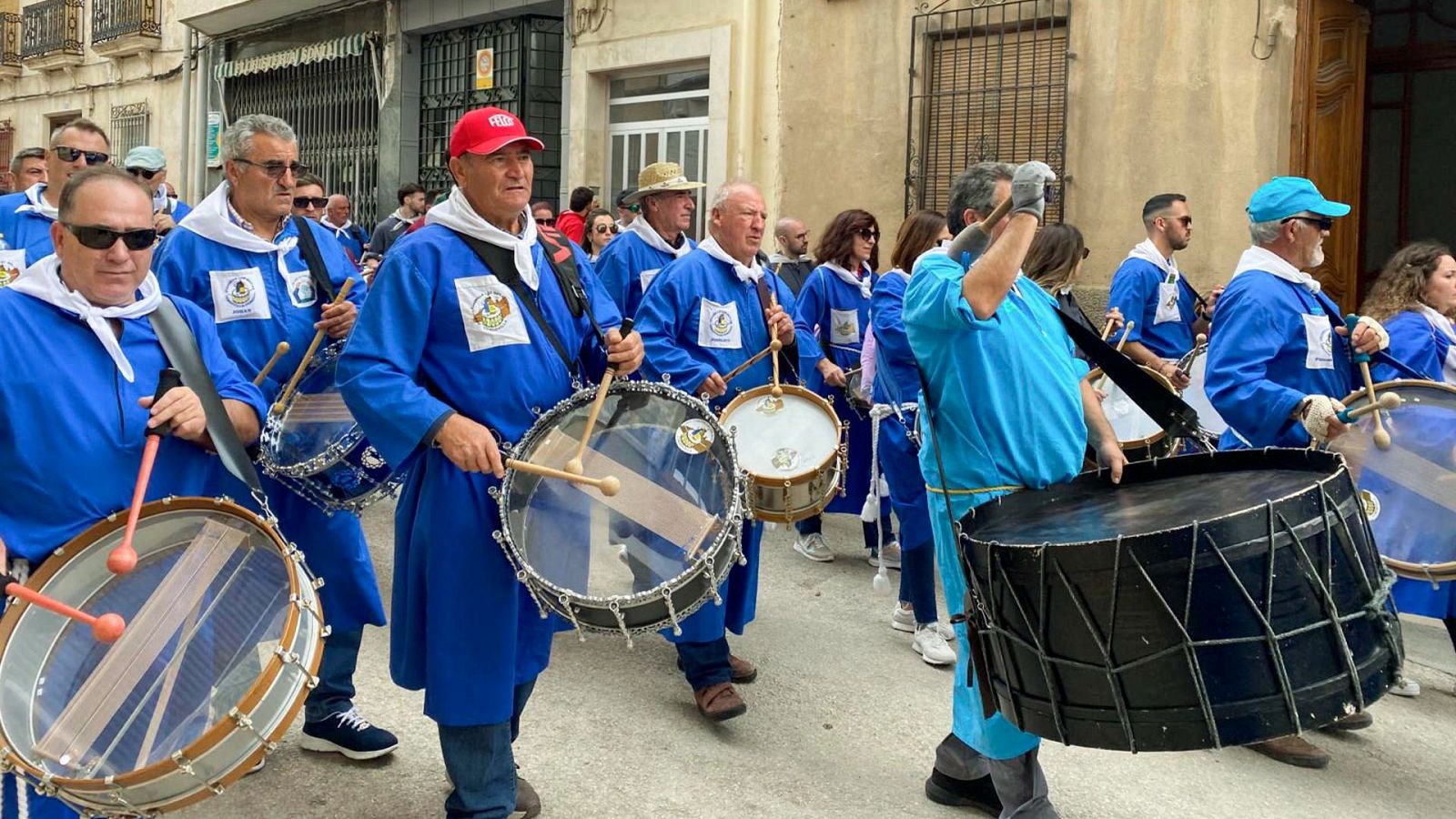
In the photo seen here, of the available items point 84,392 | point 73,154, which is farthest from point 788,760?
point 73,154

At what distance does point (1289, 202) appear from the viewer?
506 centimetres

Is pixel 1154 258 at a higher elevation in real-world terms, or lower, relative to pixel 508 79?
lower

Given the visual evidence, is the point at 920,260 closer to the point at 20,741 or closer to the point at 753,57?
the point at 20,741

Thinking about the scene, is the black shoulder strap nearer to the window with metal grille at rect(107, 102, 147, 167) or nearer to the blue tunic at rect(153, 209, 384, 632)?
the blue tunic at rect(153, 209, 384, 632)

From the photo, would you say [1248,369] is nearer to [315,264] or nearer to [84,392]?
[315,264]

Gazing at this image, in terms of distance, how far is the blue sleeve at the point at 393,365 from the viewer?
11.2 feet

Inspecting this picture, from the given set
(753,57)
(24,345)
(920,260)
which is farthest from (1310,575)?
(753,57)

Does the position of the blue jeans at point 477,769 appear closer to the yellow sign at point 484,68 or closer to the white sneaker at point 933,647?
the white sneaker at point 933,647

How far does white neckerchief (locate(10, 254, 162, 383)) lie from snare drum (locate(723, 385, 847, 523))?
2.64 m

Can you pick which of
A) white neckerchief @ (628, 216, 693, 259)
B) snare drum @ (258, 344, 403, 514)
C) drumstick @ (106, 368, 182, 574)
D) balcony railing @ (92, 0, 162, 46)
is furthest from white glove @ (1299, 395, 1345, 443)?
balcony railing @ (92, 0, 162, 46)

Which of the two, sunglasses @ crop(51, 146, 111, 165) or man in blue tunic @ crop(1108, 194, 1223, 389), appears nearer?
sunglasses @ crop(51, 146, 111, 165)

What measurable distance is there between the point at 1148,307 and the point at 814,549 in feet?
7.55

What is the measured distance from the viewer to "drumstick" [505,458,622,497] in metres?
3.30

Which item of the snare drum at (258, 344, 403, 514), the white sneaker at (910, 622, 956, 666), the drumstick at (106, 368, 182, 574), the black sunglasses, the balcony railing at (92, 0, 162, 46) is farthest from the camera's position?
the balcony railing at (92, 0, 162, 46)
